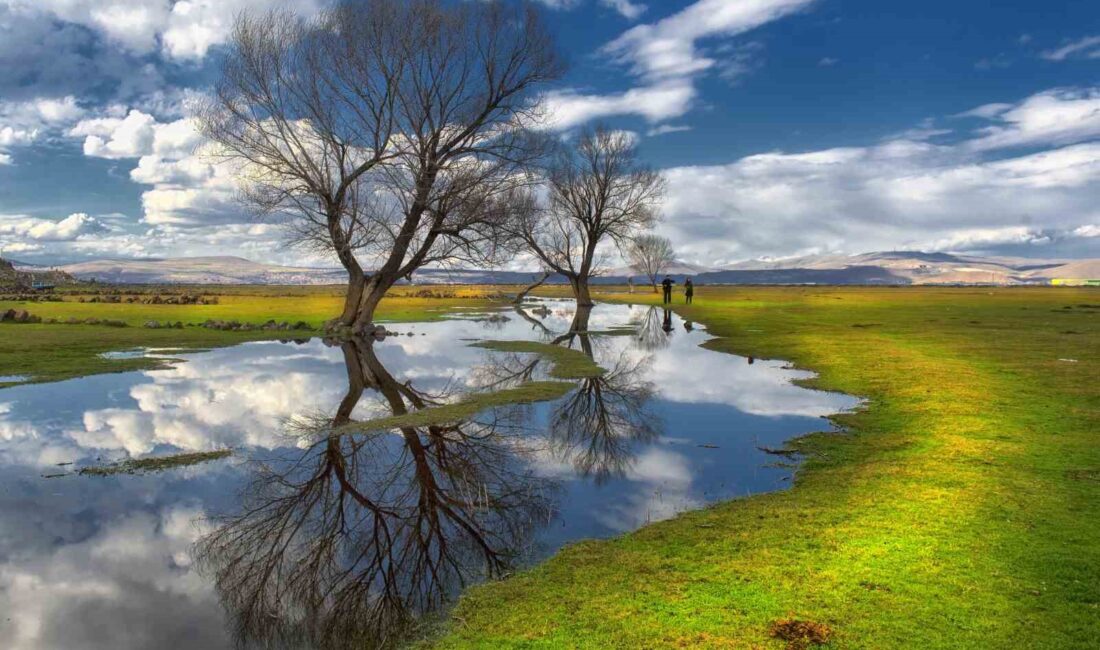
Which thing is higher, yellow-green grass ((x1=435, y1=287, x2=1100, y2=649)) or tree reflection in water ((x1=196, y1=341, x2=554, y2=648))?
yellow-green grass ((x1=435, y1=287, x2=1100, y2=649))

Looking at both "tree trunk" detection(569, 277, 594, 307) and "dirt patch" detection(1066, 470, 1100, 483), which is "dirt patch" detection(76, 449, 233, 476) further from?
"tree trunk" detection(569, 277, 594, 307)

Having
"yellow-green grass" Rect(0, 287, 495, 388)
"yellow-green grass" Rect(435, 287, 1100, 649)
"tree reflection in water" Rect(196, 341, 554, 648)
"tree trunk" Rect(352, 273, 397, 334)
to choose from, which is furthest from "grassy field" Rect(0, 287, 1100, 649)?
"tree trunk" Rect(352, 273, 397, 334)

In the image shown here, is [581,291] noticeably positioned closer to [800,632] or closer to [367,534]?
[367,534]

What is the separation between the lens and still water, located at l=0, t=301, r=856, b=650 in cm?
611

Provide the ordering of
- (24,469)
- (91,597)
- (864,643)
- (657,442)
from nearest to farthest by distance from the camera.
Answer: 1. (864,643)
2. (91,597)
3. (24,469)
4. (657,442)

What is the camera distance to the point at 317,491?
30.1 ft

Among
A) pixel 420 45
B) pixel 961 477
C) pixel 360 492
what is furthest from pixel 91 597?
pixel 420 45

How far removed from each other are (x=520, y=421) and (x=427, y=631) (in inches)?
328

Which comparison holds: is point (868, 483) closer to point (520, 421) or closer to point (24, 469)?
point (520, 421)

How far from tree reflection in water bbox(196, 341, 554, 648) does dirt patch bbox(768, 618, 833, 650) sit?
2.85 m

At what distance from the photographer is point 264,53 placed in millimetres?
29234

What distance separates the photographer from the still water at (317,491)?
6113mm

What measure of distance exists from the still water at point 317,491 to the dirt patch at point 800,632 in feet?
8.95

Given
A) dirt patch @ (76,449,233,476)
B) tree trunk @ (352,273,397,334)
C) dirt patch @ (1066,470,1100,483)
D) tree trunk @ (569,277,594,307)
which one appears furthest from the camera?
tree trunk @ (569,277,594,307)
